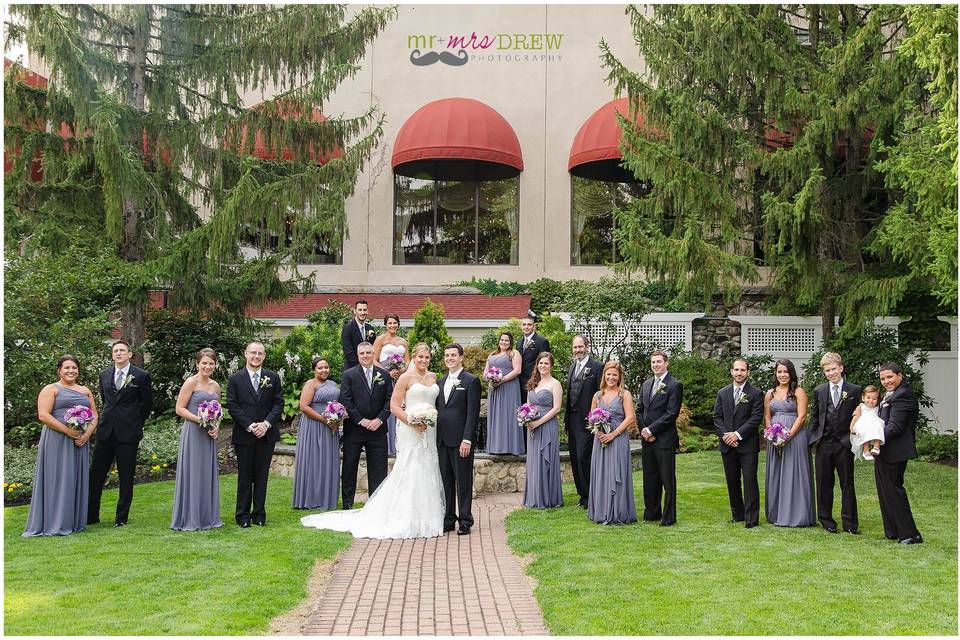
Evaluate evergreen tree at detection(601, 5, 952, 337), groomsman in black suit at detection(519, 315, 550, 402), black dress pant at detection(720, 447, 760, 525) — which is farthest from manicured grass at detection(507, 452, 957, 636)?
evergreen tree at detection(601, 5, 952, 337)

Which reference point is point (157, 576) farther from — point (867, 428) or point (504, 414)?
point (867, 428)

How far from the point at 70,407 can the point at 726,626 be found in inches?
264

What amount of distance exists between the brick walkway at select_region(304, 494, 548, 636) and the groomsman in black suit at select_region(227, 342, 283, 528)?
4.50 ft

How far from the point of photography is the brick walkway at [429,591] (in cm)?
555

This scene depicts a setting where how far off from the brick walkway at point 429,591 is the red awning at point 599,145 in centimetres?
1351

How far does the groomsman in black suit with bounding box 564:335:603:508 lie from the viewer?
32.4 ft

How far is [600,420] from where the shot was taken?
885cm

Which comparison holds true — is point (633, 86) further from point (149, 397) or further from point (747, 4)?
point (149, 397)

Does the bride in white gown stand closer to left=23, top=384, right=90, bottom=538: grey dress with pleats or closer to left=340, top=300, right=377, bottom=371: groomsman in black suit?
left=23, top=384, right=90, bottom=538: grey dress with pleats

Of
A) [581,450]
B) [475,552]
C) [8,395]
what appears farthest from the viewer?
[8,395]

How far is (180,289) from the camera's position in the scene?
1501 centimetres

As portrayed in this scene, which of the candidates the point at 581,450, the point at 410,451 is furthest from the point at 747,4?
the point at 410,451

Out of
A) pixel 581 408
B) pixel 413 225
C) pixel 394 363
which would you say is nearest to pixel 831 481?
pixel 581 408

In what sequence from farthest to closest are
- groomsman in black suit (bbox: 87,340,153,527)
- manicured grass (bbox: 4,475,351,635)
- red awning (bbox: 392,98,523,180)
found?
red awning (bbox: 392,98,523,180), groomsman in black suit (bbox: 87,340,153,527), manicured grass (bbox: 4,475,351,635)
